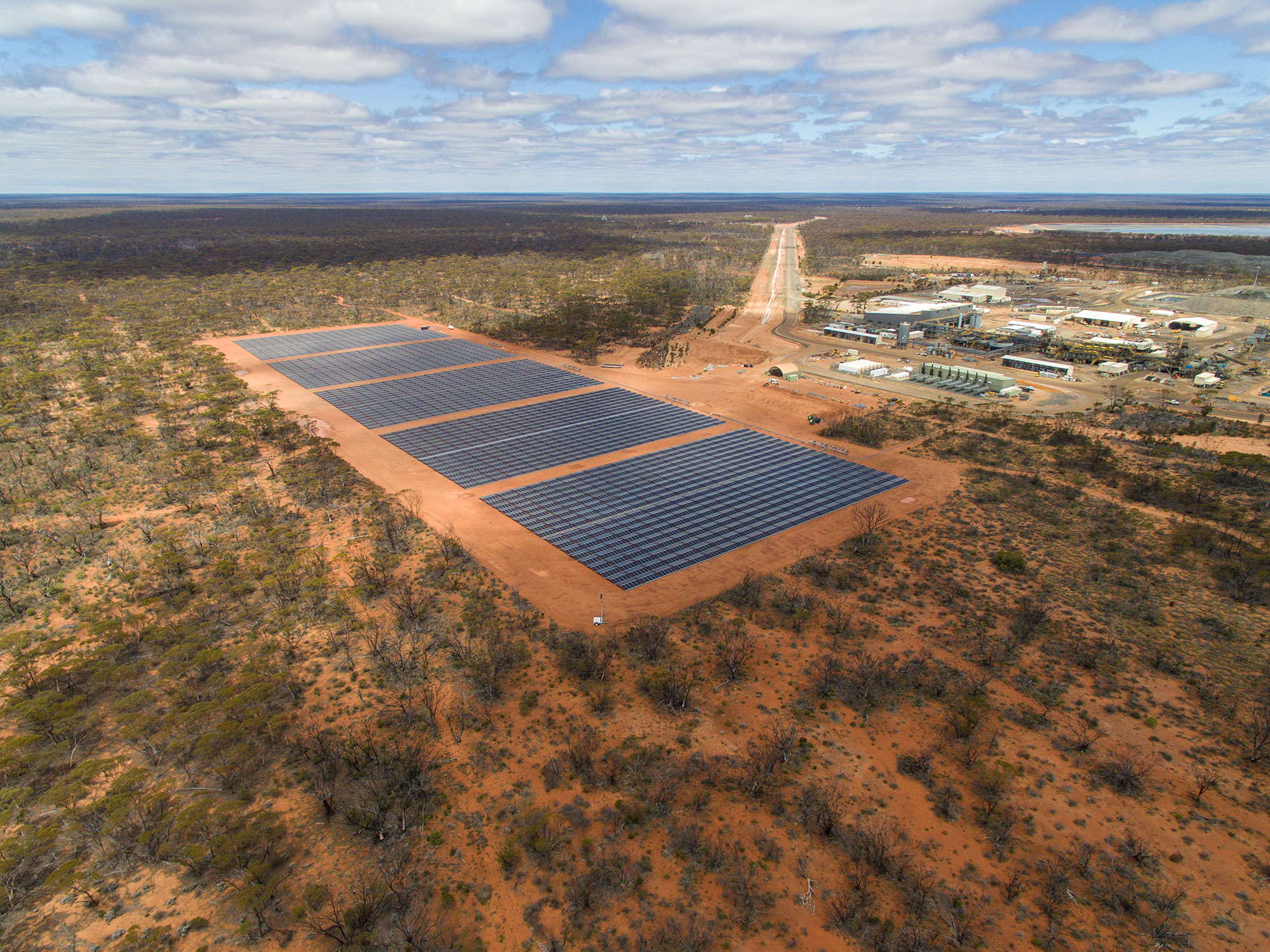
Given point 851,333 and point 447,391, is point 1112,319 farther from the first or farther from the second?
point 447,391

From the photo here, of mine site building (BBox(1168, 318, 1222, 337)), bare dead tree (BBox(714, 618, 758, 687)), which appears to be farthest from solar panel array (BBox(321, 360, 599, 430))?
mine site building (BBox(1168, 318, 1222, 337))

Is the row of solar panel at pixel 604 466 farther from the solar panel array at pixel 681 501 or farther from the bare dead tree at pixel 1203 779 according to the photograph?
the bare dead tree at pixel 1203 779

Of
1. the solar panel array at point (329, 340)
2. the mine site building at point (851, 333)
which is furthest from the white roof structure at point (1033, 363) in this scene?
the solar panel array at point (329, 340)

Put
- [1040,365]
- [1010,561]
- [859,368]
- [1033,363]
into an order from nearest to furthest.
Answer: [1010,561]
[859,368]
[1040,365]
[1033,363]

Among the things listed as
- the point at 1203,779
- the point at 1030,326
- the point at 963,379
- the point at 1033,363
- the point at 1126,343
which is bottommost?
the point at 1203,779

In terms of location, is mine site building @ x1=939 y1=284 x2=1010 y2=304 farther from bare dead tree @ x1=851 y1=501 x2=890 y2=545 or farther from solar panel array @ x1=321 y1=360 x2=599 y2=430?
bare dead tree @ x1=851 y1=501 x2=890 y2=545

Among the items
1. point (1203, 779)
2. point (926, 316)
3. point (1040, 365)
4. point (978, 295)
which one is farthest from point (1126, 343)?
point (1203, 779)
